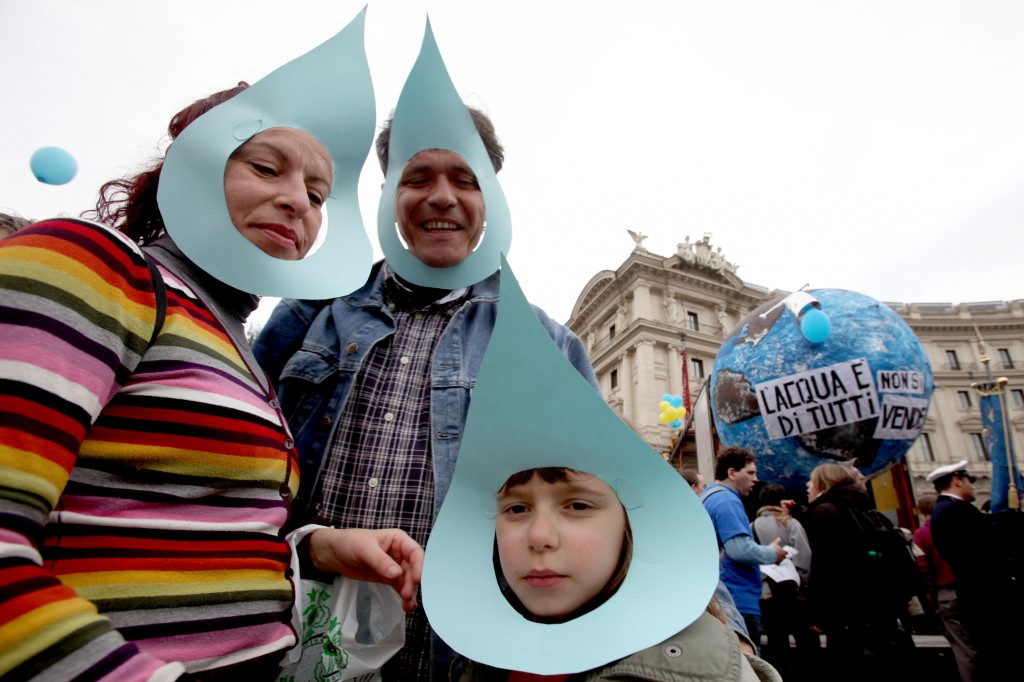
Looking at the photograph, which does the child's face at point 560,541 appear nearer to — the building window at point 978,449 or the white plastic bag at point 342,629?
the white plastic bag at point 342,629

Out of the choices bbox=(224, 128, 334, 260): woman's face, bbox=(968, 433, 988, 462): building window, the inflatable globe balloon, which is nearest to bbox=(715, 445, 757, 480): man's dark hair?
the inflatable globe balloon

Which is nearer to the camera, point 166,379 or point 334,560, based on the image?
point 166,379

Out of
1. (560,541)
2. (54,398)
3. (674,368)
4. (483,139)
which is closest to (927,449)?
(674,368)

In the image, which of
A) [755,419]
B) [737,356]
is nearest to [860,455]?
[755,419]

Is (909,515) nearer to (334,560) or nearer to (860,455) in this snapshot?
(860,455)

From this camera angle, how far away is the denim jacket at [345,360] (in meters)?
1.50

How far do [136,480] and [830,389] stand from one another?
627 centimetres

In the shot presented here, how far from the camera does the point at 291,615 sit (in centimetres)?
106

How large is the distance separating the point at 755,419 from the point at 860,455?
1091mm

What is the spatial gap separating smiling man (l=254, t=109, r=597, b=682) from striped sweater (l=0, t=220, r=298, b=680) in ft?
1.40

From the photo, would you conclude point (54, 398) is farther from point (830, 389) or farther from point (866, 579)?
point (830, 389)

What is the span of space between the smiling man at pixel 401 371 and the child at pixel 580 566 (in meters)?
0.33

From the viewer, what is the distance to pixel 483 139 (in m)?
2.00

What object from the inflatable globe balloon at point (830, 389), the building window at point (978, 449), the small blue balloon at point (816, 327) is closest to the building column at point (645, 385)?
the inflatable globe balloon at point (830, 389)
